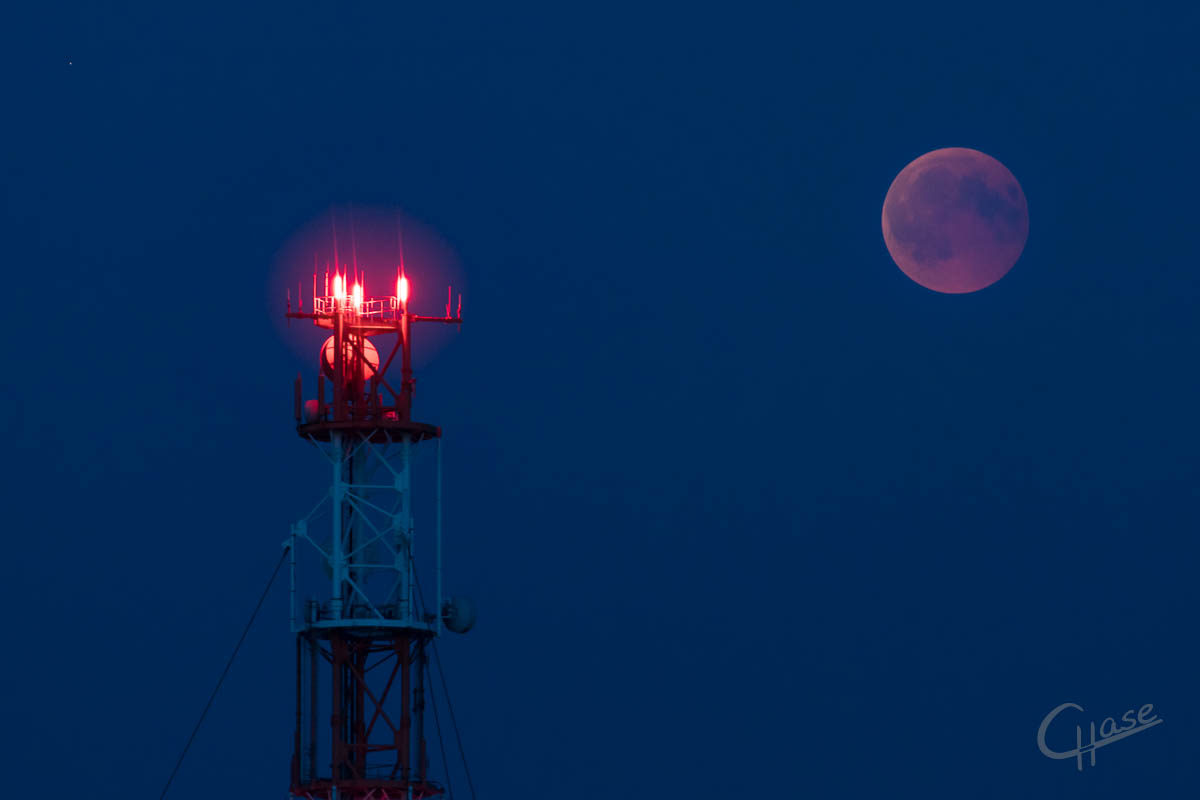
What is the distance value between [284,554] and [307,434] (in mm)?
4695

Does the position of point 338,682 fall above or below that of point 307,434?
below

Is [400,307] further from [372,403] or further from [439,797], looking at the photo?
[439,797]

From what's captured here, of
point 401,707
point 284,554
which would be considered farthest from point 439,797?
point 284,554

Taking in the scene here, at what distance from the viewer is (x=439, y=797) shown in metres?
117

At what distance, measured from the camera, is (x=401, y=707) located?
116 meters

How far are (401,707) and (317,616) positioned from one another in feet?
15.4

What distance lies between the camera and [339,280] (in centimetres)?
11969

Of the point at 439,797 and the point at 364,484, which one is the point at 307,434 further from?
the point at 439,797

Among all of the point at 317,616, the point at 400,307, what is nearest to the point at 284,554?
the point at 317,616

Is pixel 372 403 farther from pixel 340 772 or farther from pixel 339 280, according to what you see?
pixel 340 772

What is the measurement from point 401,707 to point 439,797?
393cm

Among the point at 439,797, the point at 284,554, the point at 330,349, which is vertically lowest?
the point at 439,797

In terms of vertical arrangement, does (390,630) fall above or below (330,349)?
below

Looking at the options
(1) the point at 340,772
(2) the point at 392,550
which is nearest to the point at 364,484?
(2) the point at 392,550
